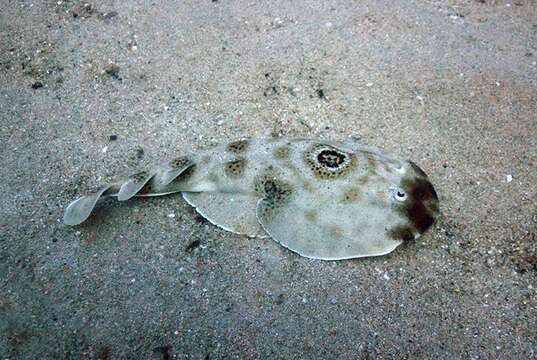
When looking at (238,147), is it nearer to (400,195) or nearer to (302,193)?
(302,193)

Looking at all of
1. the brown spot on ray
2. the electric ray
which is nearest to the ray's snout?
the electric ray

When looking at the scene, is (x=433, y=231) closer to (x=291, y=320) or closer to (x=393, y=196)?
(x=393, y=196)

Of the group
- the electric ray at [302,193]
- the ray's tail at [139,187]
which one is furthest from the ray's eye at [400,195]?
the ray's tail at [139,187]

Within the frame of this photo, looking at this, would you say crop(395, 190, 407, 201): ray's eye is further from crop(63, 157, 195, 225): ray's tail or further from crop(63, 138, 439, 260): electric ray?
crop(63, 157, 195, 225): ray's tail

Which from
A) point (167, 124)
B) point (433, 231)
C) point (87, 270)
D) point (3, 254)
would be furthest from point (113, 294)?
point (433, 231)

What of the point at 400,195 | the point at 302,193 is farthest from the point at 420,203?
the point at 302,193

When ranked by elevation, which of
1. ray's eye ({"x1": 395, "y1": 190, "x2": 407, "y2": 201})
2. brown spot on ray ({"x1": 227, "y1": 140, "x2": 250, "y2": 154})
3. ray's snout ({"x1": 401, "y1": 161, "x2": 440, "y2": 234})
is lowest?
ray's snout ({"x1": 401, "y1": 161, "x2": 440, "y2": 234})
